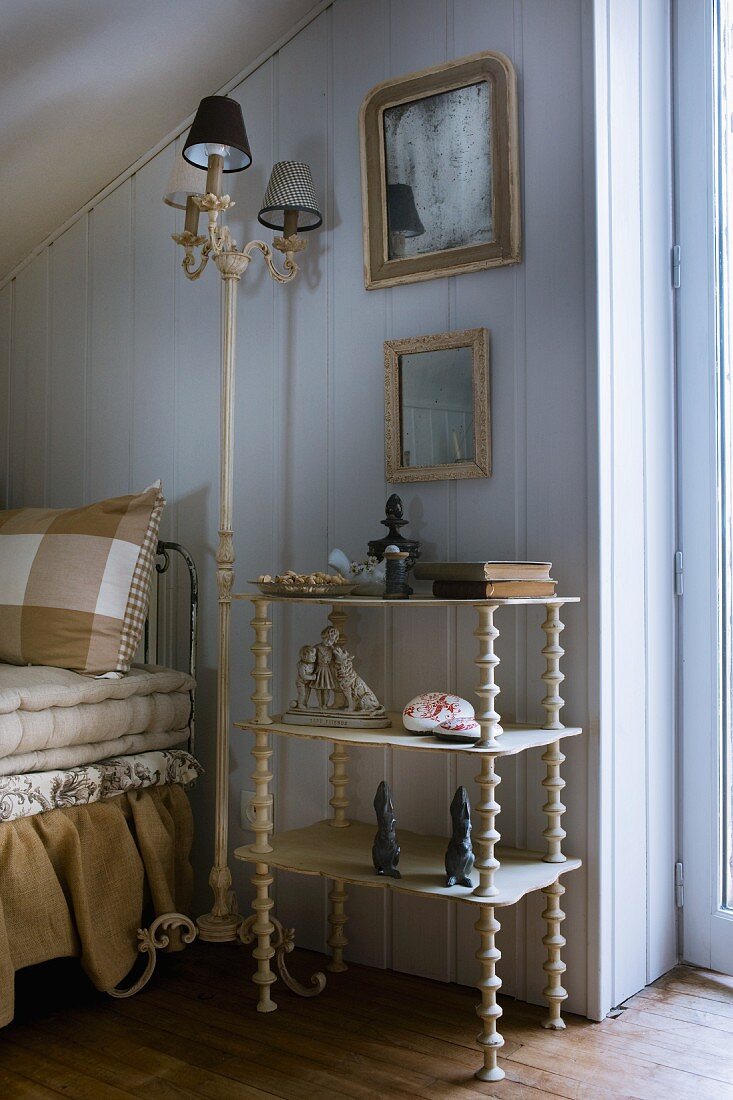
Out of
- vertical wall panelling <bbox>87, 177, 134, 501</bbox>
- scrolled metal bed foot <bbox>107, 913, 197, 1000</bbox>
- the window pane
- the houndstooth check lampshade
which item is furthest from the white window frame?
vertical wall panelling <bbox>87, 177, 134, 501</bbox>

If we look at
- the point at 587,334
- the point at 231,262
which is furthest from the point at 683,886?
the point at 231,262

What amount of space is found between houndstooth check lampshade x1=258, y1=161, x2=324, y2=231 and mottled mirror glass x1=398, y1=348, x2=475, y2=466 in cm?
44

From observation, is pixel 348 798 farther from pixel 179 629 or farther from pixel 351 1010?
pixel 179 629

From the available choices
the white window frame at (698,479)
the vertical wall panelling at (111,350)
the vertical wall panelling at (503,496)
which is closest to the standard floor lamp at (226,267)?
the vertical wall panelling at (503,496)

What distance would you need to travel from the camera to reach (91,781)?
211cm

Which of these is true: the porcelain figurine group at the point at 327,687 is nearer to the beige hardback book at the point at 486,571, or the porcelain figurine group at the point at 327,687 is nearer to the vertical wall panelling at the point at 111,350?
the beige hardback book at the point at 486,571

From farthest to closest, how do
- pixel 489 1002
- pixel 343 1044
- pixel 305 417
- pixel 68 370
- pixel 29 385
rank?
pixel 29 385 → pixel 68 370 → pixel 305 417 → pixel 343 1044 → pixel 489 1002

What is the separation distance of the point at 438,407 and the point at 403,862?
981mm

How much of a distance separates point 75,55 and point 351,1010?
2.27m

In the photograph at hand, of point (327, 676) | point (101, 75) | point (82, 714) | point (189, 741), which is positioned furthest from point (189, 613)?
point (101, 75)

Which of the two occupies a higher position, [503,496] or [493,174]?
[493,174]

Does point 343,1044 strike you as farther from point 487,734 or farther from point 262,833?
point 487,734

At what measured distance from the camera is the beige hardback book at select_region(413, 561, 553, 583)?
1802mm

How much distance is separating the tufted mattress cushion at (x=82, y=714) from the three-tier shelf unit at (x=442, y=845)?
0.34 m
